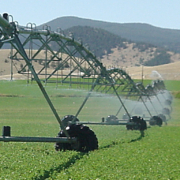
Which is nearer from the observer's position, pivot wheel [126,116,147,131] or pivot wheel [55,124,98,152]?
pivot wheel [55,124,98,152]

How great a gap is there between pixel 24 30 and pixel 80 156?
3.65 meters

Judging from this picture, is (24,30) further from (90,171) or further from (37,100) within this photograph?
(37,100)

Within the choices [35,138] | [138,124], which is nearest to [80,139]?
[35,138]

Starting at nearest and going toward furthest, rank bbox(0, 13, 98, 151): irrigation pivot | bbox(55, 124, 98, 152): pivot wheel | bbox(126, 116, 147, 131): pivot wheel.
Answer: bbox(0, 13, 98, 151): irrigation pivot
bbox(55, 124, 98, 152): pivot wheel
bbox(126, 116, 147, 131): pivot wheel

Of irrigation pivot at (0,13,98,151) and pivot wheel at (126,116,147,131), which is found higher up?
irrigation pivot at (0,13,98,151)

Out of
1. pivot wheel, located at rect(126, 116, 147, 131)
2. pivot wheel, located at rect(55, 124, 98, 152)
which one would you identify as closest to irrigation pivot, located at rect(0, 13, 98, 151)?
pivot wheel, located at rect(55, 124, 98, 152)

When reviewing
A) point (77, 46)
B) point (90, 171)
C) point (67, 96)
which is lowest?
point (67, 96)

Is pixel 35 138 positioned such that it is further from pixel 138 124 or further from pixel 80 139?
pixel 138 124

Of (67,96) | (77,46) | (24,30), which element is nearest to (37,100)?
(67,96)

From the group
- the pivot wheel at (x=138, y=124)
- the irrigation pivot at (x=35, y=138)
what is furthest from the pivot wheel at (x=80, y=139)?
the pivot wheel at (x=138, y=124)

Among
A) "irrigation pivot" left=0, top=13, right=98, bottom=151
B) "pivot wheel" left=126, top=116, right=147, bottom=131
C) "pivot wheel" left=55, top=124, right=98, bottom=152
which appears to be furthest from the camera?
"pivot wheel" left=126, top=116, right=147, bottom=131

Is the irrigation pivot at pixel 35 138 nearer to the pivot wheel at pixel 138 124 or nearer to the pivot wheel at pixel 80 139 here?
the pivot wheel at pixel 80 139

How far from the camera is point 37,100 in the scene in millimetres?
60656

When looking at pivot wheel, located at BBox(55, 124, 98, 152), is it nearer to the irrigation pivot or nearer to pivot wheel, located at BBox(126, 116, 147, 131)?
the irrigation pivot
